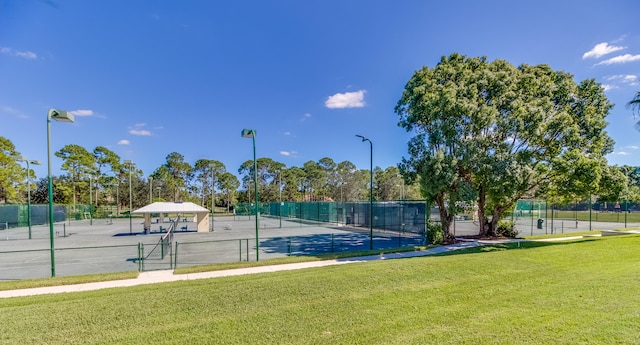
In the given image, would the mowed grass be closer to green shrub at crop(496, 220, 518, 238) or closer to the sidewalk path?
the sidewalk path

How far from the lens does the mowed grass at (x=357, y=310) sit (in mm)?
5207

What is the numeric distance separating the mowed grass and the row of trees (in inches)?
1352

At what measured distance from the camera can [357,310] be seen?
6441 mm

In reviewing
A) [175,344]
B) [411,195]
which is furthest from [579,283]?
[411,195]

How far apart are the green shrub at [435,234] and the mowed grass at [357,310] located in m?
8.79

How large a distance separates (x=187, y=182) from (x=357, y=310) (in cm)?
7124

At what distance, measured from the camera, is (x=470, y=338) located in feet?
16.6

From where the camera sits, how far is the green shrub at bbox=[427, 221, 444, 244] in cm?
1858

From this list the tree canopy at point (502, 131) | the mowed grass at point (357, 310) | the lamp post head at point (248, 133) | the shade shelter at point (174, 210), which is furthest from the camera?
the shade shelter at point (174, 210)

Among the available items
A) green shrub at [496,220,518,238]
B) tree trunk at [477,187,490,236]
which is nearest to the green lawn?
green shrub at [496,220,518,238]

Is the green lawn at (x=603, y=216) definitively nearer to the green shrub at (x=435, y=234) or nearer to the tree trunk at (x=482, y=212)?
the tree trunk at (x=482, y=212)

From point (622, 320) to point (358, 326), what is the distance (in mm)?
4653

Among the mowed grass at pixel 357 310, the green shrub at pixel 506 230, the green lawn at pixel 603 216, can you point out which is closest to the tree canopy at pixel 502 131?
the green shrub at pixel 506 230

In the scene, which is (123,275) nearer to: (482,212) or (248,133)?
(248,133)
